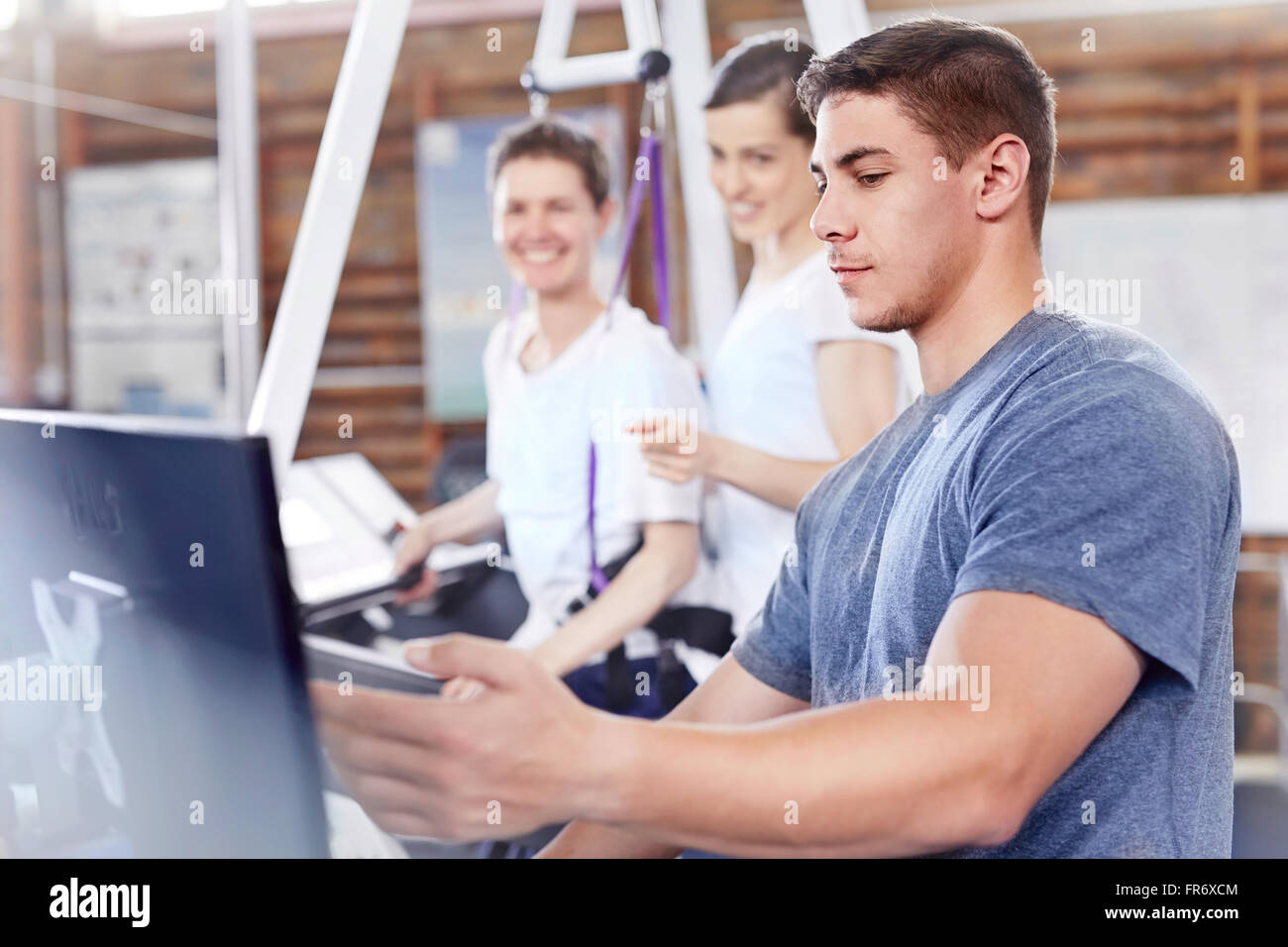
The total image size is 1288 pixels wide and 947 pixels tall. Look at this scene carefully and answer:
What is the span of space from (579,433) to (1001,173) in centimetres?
78

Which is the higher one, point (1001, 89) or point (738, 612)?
point (1001, 89)

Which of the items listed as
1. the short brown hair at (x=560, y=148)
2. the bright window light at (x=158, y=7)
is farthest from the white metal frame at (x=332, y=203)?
the bright window light at (x=158, y=7)

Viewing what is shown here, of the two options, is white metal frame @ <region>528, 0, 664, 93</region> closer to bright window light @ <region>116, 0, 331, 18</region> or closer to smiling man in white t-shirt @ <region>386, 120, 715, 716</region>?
smiling man in white t-shirt @ <region>386, 120, 715, 716</region>

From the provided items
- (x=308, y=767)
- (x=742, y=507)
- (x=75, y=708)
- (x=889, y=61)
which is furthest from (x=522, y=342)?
(x=308, y=767)

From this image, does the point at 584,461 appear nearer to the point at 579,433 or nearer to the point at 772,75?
the point at 579,433

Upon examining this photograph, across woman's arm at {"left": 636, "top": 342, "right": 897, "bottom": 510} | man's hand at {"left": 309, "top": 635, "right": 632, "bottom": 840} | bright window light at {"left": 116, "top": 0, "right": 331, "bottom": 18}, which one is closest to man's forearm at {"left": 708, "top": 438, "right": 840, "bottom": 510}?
woman's arm at {"left": 636, "top": 342, "right": 897, "bottom": 510}

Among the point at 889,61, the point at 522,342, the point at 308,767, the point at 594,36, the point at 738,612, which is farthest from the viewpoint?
the point at 594,36

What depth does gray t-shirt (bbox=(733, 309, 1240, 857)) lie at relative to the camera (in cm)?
66

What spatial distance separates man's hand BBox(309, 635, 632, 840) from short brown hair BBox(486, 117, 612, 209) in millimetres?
1165

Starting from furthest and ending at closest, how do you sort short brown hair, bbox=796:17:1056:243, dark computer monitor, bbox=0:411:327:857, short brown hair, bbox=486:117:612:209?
short brown hair, bbox=486:117:612:209 < short brown hair, bbox=796:17:1056:243 < dark computer monitor, bbox=0:411:327:857

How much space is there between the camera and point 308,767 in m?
0.46

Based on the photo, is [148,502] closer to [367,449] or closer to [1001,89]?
[1001,89]

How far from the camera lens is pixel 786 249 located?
1.49m

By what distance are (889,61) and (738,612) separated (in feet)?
2.68
